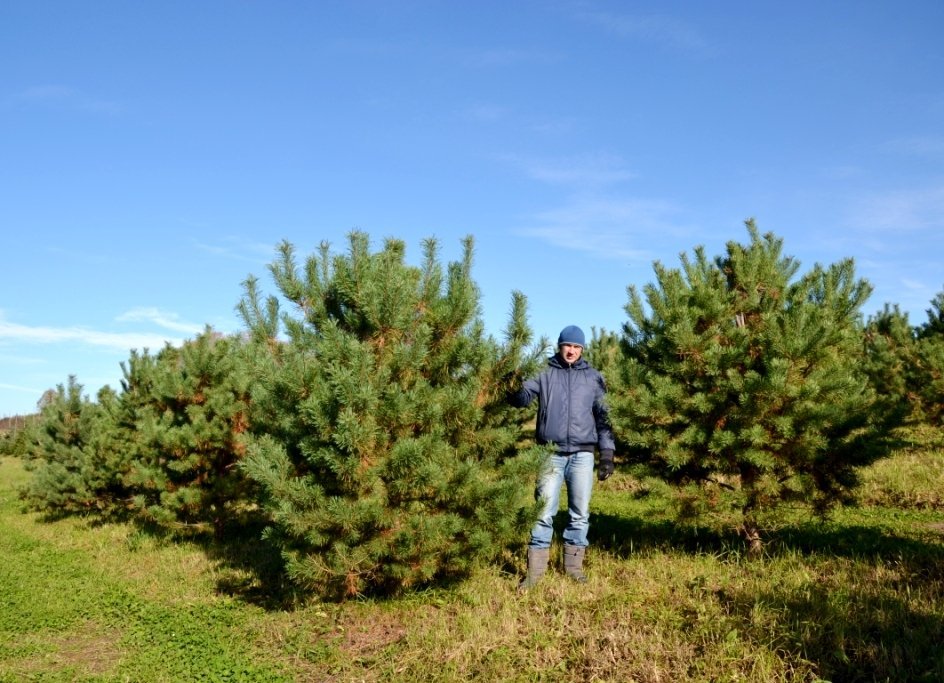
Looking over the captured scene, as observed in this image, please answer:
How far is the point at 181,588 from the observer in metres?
6.84

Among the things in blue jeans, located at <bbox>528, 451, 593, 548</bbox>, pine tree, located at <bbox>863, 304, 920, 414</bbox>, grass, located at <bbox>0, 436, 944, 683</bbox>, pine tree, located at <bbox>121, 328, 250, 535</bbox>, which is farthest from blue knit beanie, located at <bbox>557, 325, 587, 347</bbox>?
pine tree, located at <bbox>863, 304, 920, 414</bbox>

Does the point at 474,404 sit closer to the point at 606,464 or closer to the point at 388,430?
the point at 388,430

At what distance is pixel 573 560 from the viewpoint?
225 inches

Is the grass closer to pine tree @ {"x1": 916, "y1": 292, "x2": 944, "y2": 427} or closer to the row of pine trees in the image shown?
the row of pine trees

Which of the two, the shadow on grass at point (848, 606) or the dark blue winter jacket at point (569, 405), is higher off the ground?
the dark blue winter jacket at point (569, 405)

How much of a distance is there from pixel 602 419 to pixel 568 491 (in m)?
0.72

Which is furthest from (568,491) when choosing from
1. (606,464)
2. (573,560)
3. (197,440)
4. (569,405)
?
(197,440)

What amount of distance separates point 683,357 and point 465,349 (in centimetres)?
223

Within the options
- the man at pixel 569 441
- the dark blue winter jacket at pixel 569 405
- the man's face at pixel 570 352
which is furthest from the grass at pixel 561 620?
the man's face at pixel 570 352

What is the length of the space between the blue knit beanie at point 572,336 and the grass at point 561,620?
1.61 meters

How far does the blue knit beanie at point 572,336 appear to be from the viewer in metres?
5.87

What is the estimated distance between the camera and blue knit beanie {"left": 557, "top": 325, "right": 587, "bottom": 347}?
5867mm

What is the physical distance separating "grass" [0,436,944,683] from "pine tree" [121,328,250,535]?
123 centimetres

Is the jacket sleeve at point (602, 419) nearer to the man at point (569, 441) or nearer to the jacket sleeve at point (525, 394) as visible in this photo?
the man at point (569, 441)
